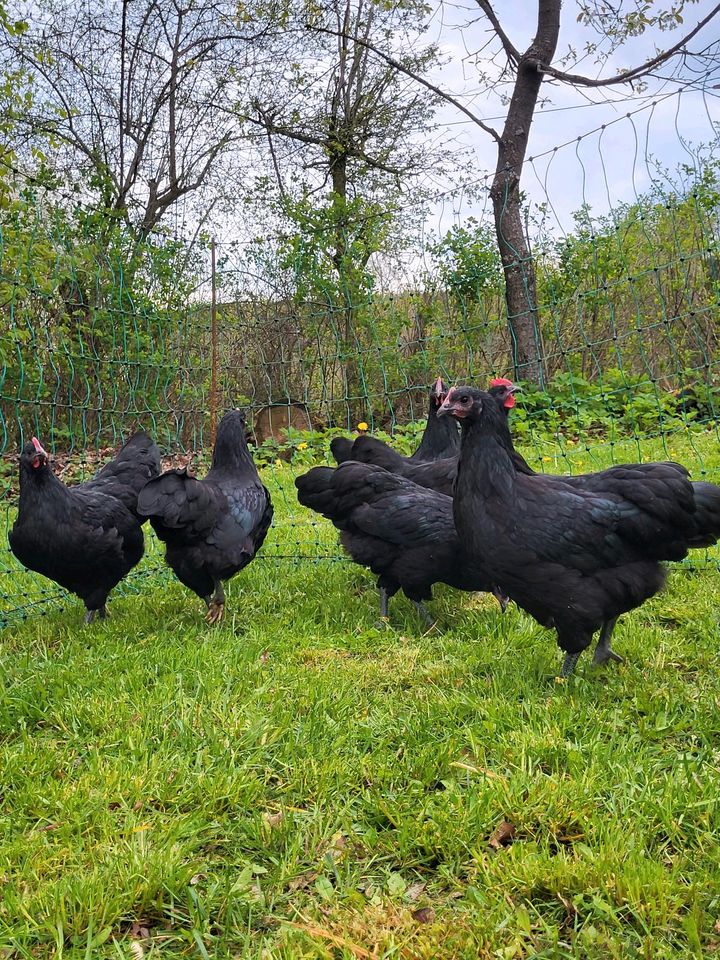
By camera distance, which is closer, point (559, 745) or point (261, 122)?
point (559, 745)

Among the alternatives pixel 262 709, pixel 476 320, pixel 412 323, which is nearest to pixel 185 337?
pixel 412 323

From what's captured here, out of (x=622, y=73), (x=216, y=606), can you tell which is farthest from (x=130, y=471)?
(x=622, y=73)

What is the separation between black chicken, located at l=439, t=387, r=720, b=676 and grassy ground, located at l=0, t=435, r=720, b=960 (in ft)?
1.22

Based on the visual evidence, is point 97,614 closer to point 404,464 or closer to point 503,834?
point 404,464

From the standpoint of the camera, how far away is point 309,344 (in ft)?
22.4

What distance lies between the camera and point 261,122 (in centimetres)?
1254

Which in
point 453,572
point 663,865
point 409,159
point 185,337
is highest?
point 409,159

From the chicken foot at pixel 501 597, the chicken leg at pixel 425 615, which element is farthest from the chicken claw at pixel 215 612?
the chicken foot at pixel 501 597

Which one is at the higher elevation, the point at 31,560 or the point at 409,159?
the point at 409,159

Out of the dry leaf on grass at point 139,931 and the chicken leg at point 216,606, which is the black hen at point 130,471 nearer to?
the chicken leg at point 216,606

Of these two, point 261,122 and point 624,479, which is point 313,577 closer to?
point 624,479

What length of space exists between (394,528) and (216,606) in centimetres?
125

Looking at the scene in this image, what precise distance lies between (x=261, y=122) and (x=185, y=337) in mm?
8337

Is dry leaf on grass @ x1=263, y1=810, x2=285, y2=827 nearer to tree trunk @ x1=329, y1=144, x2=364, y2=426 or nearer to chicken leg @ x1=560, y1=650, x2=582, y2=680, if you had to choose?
chicken leg @ x1=560, y1=650, x2=582, y2=680
